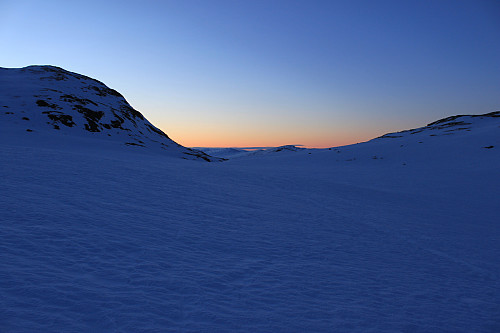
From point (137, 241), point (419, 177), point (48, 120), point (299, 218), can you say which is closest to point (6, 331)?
point (137, 241)

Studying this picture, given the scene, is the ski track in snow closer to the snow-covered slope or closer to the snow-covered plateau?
the snow-covered plateau

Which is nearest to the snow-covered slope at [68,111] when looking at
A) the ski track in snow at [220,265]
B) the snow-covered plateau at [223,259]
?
the snow-covered plateau at [223,259]

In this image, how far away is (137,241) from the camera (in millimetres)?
5207

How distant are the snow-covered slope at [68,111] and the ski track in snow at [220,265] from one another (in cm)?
3347

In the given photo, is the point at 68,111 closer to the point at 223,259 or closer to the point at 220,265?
the point at 223,259

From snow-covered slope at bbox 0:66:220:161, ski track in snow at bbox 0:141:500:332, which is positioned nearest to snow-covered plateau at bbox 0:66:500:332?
ski track in snow at bbox 0:141:500:332

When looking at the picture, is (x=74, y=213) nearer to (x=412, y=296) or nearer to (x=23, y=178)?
(x=23, y=178)

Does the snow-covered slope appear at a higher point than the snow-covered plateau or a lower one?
higher

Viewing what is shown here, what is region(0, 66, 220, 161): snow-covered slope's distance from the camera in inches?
1875

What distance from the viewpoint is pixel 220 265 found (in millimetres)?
4684

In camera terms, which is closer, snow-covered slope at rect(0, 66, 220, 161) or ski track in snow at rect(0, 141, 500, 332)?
ski track in snow at rect(0, 141, 500, 332)

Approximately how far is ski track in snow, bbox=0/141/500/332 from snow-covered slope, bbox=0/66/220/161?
110 feet

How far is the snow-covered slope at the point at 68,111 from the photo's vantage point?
47616 mm

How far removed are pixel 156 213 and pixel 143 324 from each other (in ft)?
15.1
